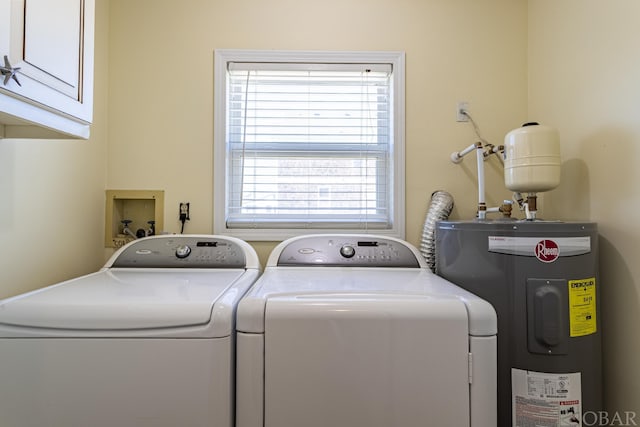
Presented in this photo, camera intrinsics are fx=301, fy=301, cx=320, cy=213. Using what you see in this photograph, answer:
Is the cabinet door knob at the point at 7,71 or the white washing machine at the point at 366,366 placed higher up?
the cabinet door knob at the point at 7,71

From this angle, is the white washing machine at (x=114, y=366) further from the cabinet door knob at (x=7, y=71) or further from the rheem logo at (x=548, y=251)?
the rheem logo at (x=548, y=251)

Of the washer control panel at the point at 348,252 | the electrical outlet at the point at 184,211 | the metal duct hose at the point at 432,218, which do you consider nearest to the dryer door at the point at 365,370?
the washer control panel at the point at 348,252

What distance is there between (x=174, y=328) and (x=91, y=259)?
3.54 ft

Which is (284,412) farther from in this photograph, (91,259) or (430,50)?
(430,50)

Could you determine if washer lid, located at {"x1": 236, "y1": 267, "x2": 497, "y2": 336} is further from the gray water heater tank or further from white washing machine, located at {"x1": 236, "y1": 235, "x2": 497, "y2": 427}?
the gray water heater tank

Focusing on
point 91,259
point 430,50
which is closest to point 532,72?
point 430,50

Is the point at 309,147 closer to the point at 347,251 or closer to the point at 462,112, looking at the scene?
the point at 347,251

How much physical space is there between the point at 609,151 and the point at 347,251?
105cm

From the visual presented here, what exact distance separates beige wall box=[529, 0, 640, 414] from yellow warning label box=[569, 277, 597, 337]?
0.21 m

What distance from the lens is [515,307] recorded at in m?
0.94

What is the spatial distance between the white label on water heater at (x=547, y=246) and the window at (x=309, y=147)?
72 centimetres

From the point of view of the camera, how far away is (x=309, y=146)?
1667 mm

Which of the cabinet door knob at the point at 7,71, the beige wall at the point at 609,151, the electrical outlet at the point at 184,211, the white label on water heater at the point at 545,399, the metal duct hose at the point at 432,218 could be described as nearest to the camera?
the cabinet door knob at the point at 7,71

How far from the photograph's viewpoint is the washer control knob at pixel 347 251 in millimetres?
1335
